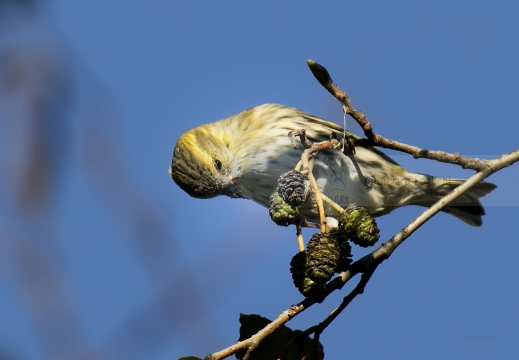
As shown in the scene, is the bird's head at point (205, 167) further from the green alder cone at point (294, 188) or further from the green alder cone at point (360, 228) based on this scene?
the green alder cone at point (360, 228)

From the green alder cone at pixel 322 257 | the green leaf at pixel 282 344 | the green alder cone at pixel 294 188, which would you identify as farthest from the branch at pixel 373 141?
the green leaf at pixel 282 344

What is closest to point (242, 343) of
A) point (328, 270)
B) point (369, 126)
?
point (328, 270)

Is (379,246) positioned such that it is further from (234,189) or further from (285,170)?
(234,189)

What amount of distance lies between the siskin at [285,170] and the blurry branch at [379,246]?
3.77 feet

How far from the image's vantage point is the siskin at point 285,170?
3.58m

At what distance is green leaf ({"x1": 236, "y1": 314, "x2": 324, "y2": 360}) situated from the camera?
1875 millimetres

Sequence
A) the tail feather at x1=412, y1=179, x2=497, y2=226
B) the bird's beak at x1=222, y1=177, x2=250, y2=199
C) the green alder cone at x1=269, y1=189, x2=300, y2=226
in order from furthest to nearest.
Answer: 1. the bird's beak at x1=222, y1=177, x2=250, y2=199
2. the tail feather at x1=412, y1=179, x2=497, y2=226
3. the green alder cone at x1=269, y1=189, x2=300, y2=226

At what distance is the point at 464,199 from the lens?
380 cm

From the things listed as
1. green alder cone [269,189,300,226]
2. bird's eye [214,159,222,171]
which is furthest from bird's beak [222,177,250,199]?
green alder cone [269,189,300,226]

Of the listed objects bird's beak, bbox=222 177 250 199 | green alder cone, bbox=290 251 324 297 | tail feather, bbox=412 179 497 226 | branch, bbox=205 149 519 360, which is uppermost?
bird's beak, bbox=222 177 250 199

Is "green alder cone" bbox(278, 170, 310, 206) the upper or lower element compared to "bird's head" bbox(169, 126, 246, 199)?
lower

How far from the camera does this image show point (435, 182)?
12.4 ft

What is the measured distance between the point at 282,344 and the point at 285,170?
1770 mm

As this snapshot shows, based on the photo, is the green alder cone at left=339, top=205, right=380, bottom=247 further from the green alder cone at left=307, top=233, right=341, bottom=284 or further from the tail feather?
the tail feather
